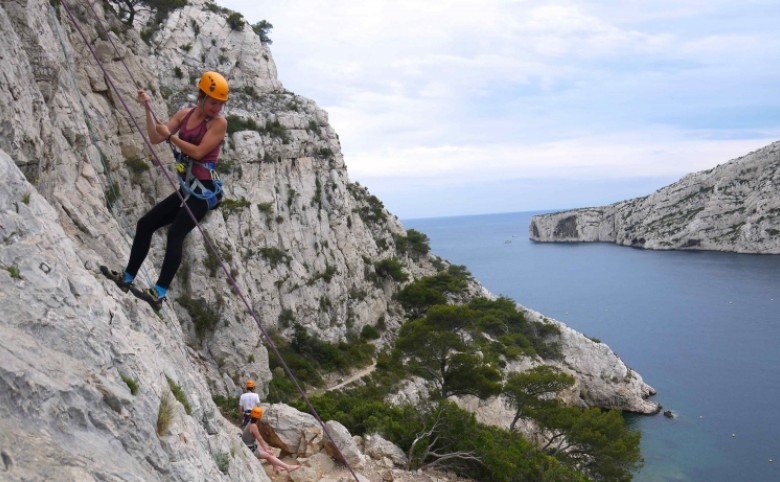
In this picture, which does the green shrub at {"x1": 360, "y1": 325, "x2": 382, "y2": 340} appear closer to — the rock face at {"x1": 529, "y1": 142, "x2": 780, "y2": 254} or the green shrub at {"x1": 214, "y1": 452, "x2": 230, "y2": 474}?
the green shrub at {"x1": 214, "y1": 452, "x2": 230, "y2": 474}

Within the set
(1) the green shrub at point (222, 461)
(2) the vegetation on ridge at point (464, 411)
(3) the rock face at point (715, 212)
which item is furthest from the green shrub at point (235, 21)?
(3) the rock face at point (715, 212)

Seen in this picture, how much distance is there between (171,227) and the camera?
548 cm

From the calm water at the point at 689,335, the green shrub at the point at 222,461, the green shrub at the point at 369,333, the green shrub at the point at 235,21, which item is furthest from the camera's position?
the green shrub at the point at 235,21

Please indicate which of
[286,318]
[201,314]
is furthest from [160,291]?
[286,318]

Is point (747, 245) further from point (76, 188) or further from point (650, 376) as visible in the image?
point (76, 188)

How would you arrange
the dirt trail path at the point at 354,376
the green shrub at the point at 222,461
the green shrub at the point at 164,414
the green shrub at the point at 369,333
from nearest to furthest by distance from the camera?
the green shrub at the point at 164,414 < the green shrub at the point at 222,461 < the dirt trail path at the point at 354,376 < the green shrub at the point at 369,333

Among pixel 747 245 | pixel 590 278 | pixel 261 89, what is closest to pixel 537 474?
pixel 261 89

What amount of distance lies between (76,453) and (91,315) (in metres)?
1.48

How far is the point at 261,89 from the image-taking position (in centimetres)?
3522

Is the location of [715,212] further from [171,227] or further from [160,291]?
[171,227]

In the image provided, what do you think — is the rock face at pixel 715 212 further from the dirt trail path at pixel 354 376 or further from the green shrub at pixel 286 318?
the green shrub at pixel 286 318

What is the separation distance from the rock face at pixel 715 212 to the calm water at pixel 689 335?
5.05 m

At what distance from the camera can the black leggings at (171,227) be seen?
213 inches

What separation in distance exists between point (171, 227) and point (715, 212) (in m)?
122
